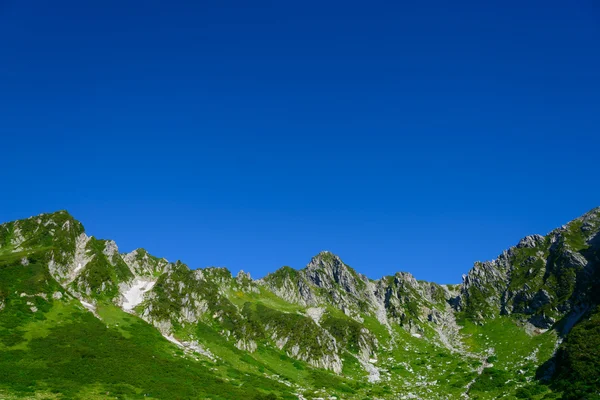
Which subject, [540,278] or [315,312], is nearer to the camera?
[540,278]

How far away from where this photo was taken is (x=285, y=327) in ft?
429

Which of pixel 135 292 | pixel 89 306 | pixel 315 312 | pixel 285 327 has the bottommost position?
pixel 285 327

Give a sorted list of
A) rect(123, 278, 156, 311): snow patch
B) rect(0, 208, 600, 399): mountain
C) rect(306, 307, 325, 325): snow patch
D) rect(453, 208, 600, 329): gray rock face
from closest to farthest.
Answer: rect(0, 208, 600, 399): mountain < rect(123, 278, 156, 311): snow patch < rect(453, 208, 600, 329): gray rock face < rect(306, 307, 325, 325): snow patch

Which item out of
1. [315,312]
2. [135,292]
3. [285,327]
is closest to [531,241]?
[315,312]

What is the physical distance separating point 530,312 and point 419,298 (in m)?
51.8

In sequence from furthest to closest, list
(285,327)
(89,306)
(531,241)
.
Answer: (531,241) → (285,327) → (89,306)

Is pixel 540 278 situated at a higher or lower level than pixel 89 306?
higher

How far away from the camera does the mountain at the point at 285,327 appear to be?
75.2 metres

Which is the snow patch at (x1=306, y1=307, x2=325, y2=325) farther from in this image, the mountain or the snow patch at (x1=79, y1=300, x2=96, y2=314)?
the snow patch at (x1=79, y1=300, x2=96, y2=314)

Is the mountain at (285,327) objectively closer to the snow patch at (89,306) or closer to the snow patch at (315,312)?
the snow patch at (315,312)

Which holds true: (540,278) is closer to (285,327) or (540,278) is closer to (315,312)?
(315,312)

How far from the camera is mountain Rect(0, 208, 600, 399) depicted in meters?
75.2

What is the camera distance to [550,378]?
84312 mm

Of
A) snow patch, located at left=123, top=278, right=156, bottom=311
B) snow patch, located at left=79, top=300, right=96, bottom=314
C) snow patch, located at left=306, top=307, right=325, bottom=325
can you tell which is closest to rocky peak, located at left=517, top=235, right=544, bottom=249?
snow patch, located at left=306, top=307, right=325, bottom=325
